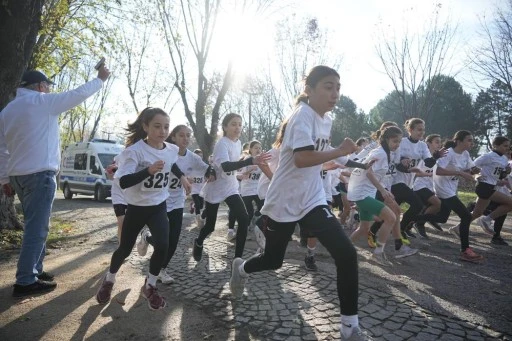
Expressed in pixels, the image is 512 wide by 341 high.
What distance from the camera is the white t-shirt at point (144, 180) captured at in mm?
3491

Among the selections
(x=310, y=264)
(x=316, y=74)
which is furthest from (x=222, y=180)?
(x=316, y=74)

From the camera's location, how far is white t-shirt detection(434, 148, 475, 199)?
6.28 m

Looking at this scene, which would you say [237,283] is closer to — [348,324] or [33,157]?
[348,324]

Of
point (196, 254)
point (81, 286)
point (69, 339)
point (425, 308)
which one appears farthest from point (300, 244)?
point (69, 339)

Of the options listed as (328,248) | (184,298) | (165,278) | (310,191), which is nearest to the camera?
(328,248)

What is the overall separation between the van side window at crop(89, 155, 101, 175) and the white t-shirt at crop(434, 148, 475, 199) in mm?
13947

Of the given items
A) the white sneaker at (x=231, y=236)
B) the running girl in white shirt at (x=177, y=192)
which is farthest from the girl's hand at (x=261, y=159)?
the white sneaker at (x=231, y=236)

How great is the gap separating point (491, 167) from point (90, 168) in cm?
1534

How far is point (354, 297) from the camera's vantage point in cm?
254

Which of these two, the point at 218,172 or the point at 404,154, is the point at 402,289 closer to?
the point at 218,172

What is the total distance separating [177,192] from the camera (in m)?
4.45

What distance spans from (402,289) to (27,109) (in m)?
4.43

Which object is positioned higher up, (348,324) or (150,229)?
(150,229)

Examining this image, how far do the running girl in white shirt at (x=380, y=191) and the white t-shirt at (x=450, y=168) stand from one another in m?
1.49
